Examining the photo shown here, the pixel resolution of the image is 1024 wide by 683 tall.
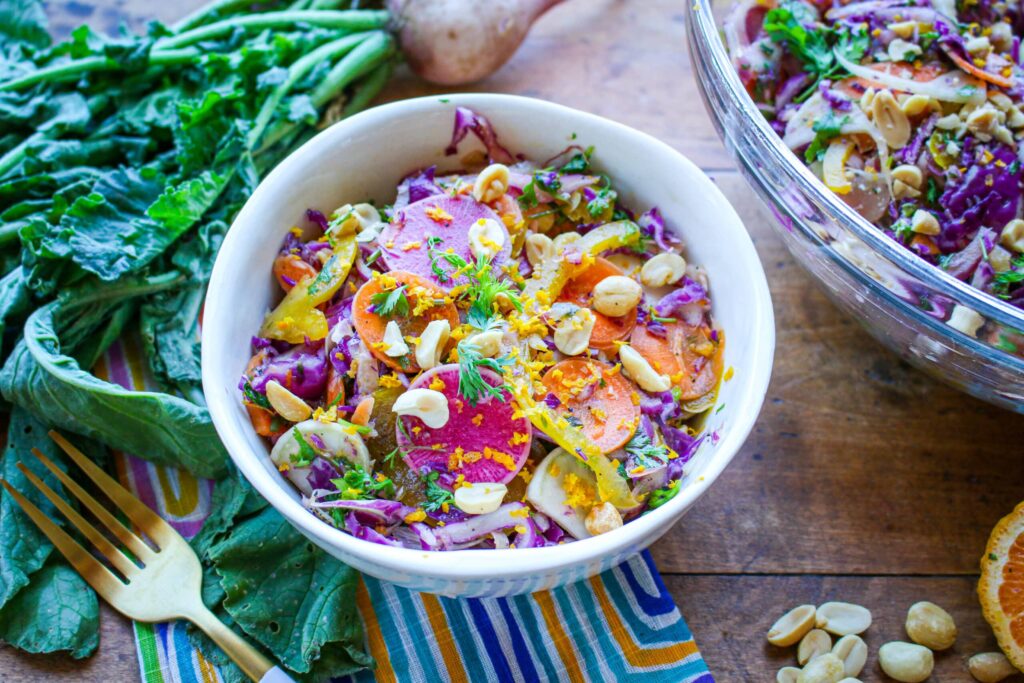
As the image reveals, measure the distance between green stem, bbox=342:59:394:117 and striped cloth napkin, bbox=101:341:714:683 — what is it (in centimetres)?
Result: 122

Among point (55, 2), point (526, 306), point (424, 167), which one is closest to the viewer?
point (526, 306)

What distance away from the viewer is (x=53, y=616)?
1.71 m

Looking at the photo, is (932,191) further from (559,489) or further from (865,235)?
(559,489)

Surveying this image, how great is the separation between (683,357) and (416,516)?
63 cm

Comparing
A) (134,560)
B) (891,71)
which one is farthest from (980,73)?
(134,560)

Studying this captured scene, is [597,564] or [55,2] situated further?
[55,2]

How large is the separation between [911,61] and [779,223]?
0.56 m

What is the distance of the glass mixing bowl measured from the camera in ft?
5.31

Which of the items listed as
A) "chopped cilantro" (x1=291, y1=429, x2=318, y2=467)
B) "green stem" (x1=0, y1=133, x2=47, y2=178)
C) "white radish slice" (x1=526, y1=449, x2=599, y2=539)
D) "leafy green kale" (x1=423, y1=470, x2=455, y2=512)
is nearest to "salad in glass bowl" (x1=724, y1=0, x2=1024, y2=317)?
"white radish slice" (x1=526, y1=449, x2=599, y2=539)

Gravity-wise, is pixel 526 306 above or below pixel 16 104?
below

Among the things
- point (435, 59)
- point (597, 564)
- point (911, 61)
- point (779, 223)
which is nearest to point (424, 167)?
point (435, 59)

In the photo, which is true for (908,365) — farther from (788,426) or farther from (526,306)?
(526,306)

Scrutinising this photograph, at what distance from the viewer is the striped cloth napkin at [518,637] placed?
174 cm

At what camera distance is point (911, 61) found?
2.07 m
